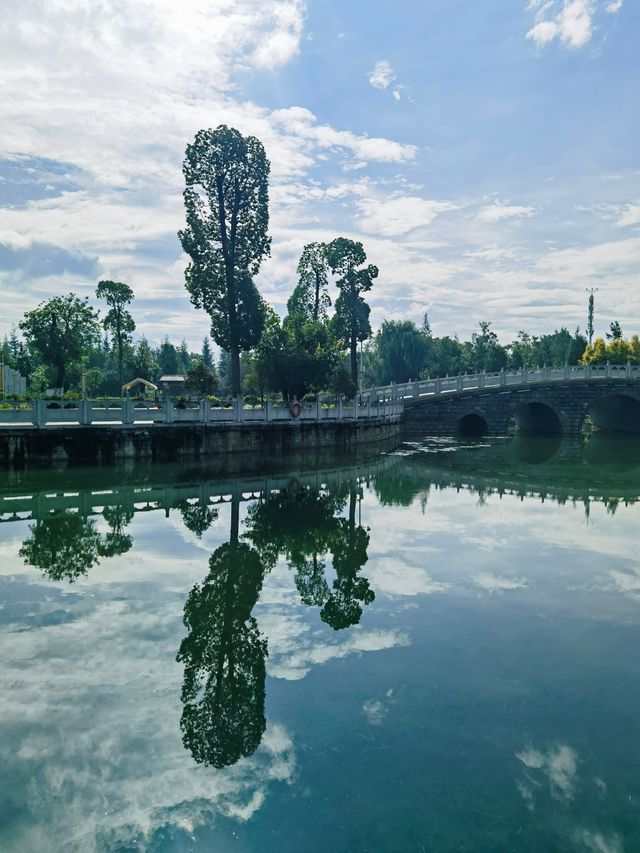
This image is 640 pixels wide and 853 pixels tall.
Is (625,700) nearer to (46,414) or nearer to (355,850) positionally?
(355,850)

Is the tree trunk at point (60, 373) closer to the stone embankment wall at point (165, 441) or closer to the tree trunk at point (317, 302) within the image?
the tree trunk at point (317, 302)

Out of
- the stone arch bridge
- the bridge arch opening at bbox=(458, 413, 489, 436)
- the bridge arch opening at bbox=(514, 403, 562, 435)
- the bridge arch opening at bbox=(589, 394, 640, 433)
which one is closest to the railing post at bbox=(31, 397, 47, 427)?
the stone arch bridge

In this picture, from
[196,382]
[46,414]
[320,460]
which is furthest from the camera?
[196,382]

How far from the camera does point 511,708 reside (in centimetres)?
586

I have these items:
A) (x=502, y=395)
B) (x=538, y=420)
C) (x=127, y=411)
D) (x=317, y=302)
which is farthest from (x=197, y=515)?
(x=538, y=420)

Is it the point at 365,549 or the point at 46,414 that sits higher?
the point at 46,414

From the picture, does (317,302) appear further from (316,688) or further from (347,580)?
(316,688)

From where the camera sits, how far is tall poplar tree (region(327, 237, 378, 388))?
40156 mm

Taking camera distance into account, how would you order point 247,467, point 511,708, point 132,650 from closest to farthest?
point 511,708, point 132,650, point 247,467

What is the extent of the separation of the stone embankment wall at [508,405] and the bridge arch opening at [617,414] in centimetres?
449

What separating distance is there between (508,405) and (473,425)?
11.7 ft

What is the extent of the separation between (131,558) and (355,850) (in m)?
7.72

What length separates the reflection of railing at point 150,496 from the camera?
14.8m

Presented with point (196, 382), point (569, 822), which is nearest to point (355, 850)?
point (569, 822)
